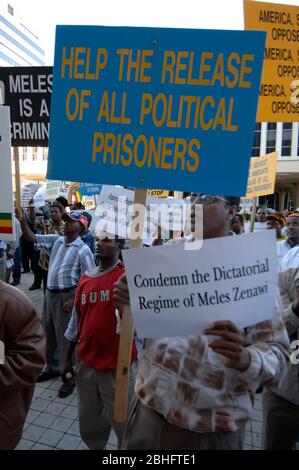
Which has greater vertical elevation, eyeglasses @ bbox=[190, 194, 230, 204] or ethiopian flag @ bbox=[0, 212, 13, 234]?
eyeglasses @ bbox=[190, 194, 230, 204]

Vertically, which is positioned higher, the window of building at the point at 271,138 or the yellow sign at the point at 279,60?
the window of building at the point at 271,138

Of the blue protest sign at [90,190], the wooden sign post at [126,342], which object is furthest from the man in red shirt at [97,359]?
the blue protest sign at [90,190]

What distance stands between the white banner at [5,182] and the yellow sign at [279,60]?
2.02 metres

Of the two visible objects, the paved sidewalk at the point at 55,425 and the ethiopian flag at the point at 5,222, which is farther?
the paved sidewalk at the point at 55,425

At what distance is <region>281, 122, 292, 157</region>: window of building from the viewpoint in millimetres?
37531

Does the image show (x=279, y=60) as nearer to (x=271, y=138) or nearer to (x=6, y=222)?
(x=6, y=222)

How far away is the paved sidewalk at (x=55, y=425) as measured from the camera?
281 cm

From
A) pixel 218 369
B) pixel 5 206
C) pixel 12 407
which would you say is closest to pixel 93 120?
pixel 5 206

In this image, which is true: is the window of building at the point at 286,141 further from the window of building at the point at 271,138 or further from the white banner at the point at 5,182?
the white banner at the point at 5,182

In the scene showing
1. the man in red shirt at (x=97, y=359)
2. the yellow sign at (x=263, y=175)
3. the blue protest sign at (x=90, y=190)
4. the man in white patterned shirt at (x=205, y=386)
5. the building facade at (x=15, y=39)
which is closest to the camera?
the man in white patterned shirt at (x=205, y=386)

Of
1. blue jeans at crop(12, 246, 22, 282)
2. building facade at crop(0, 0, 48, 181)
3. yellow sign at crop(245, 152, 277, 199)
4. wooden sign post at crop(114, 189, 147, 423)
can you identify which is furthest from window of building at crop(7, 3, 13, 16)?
wooden sign post at crop(114, 189, 147, 423)

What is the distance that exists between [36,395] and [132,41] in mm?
3441

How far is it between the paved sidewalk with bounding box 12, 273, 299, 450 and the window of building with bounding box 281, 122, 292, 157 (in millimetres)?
37963

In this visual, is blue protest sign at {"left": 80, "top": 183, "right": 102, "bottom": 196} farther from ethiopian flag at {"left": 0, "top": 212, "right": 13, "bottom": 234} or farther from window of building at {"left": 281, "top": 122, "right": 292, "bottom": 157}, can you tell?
window of building at {"left": 281, "top": 122, "right": 292, "bottom": 157}
